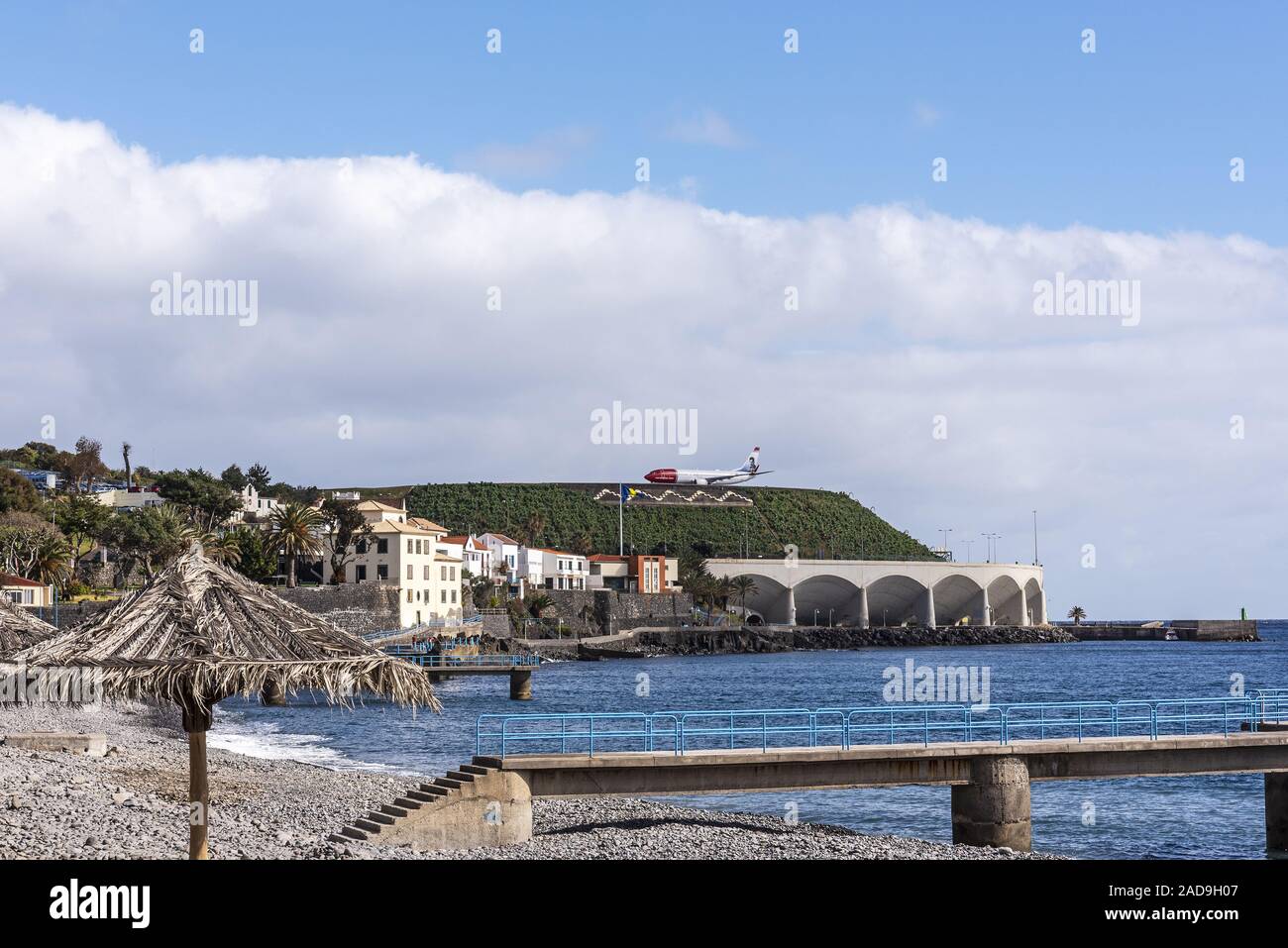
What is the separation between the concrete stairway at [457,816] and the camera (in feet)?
65.4

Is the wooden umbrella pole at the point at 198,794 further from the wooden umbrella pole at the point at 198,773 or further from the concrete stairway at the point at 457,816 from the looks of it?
the concrete stairway at the point at 457,816

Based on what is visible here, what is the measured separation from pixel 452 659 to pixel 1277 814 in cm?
5426

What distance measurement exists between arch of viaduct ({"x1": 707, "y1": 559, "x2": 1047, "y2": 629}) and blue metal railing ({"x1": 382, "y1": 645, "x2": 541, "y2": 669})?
76.4 metres

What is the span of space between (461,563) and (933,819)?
80.8 meters

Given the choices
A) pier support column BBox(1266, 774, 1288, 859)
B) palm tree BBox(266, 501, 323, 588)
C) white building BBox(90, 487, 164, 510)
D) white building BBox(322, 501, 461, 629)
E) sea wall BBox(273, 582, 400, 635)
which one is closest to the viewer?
pier support column BBox(1266, 774, 1288, 859)

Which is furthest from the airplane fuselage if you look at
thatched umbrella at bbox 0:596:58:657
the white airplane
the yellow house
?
thatched umbrella at bbox 0:596:58:657

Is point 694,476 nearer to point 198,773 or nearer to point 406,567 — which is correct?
point 406,567

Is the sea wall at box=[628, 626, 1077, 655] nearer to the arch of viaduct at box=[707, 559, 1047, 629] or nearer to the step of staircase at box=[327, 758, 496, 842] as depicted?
the arch of viaduct at box=[707, 559, 1047, 629]

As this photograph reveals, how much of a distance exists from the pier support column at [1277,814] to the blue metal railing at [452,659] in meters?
48.0

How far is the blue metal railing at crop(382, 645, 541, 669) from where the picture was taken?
70869 mm

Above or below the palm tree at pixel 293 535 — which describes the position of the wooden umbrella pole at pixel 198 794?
below

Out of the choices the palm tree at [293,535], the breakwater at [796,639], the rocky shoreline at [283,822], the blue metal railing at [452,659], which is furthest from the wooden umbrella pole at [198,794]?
the breakwater at [796,639]
